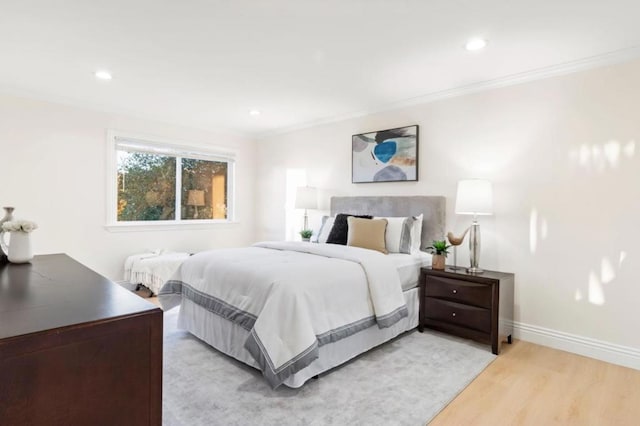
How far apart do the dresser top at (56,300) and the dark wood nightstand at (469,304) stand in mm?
2574

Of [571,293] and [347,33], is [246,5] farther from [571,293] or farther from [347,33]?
[571,293]

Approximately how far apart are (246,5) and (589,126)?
8.91 feet

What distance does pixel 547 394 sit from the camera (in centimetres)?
224

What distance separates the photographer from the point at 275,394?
2164 mm

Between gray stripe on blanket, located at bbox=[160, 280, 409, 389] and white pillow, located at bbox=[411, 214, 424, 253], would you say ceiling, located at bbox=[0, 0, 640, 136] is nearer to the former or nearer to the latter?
white pillow, located at bbox=[411, 214, 424, 253]

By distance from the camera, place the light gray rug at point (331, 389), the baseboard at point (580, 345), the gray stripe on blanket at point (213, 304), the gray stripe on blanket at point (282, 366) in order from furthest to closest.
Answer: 1. the baseboard at point (580, 345)
2. the gray stripe on blanket at point (213, 304)
3. the gray stripe on blanket at point (282, 366)
4. the light gray rug at point (331, 389)

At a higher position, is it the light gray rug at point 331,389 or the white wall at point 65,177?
the white wall at point 65,177

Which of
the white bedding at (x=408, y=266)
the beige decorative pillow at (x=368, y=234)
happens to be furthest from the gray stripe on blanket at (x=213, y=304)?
the beige decorative pillow at (x=368, y=234)

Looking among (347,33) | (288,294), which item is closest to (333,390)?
(288,294)

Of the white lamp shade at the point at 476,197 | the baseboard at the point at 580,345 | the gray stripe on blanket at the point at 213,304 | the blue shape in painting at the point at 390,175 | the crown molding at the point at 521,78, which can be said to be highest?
the crown molding at the point at 521,78

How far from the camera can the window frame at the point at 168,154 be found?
4.43 metres

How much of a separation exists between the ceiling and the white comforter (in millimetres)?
1610

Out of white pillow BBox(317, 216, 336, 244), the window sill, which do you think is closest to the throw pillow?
white pillow BBox(317, 216, 336, 244)

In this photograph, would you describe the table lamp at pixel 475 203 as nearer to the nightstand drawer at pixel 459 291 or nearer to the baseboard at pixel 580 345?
the nightstand drawer at pixel 459 291
